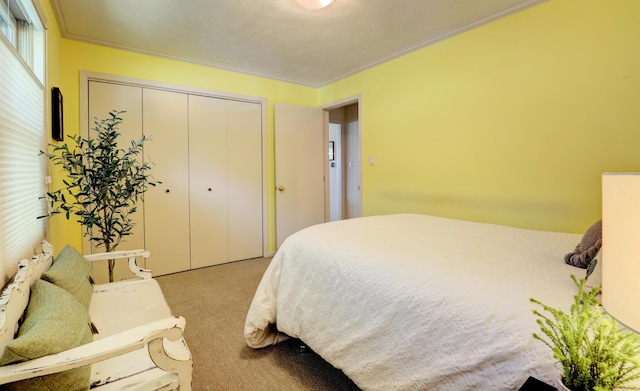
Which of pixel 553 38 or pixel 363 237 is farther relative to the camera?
pixel 553 38

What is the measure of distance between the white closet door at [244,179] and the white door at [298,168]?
0.83ft

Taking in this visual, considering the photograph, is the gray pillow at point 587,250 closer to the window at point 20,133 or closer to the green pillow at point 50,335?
the green pillow at point 50,335

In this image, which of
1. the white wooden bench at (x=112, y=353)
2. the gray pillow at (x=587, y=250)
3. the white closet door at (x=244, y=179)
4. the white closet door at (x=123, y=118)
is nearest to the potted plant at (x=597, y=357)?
the gray pillow at (x=587, y=250)

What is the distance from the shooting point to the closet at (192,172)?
3.11 meters

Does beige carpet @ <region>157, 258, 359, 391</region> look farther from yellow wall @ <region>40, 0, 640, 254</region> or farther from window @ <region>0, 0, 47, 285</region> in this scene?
yellow wall @ <region>40, 0, 640, 254</region>

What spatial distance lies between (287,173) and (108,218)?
7.20 ft

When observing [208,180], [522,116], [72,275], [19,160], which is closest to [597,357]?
[72,275]

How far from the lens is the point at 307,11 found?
235 centimetres

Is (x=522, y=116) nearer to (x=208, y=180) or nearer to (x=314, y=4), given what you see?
(x=314, y=4)

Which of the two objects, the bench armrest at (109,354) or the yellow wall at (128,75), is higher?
the yellow wall at (128,75)

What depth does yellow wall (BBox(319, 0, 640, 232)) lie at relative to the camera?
6.27ft

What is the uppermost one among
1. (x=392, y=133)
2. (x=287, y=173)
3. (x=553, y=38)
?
(x=553, y=38)

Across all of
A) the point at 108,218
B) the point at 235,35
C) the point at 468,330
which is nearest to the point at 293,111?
the point at 235,35

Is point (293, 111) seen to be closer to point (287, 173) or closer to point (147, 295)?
point (287, 173)
